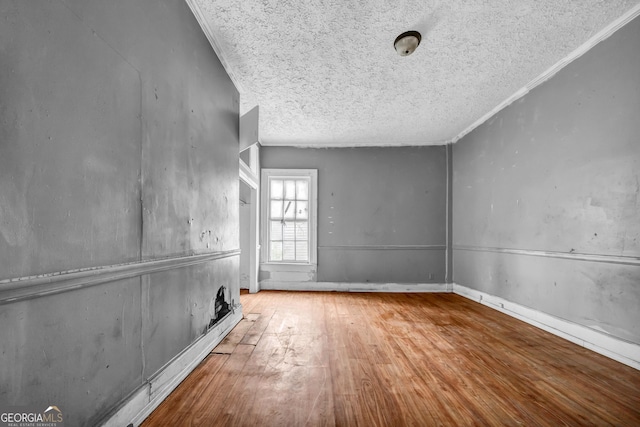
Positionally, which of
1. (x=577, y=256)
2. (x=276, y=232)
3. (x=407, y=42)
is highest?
(x=407, y=42)

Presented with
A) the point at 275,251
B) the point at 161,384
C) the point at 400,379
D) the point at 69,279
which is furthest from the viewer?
the point at 275,251

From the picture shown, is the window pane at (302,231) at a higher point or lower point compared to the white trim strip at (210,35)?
lower

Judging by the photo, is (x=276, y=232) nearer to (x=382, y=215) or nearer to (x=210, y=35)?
(x=382, y=215)

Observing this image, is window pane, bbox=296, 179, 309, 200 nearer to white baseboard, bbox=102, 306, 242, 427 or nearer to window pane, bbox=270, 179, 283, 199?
window pane, bbox=270, 179, 283, 199

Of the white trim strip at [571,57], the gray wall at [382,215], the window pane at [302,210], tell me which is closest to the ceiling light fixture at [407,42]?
the white trim strip at [571,57]

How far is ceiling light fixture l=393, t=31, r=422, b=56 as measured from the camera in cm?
262

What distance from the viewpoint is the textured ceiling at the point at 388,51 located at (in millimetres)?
2381

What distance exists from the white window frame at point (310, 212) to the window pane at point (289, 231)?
306 mm

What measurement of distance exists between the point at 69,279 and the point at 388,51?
294cm

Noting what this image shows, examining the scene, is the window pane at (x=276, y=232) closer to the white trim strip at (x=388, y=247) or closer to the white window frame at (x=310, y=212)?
the white window frame at (x=310, y=212)

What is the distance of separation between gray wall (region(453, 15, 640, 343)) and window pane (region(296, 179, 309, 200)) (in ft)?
9.90

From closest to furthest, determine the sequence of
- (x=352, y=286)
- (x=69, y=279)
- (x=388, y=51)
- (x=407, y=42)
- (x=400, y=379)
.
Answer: (x=69, y=279)
(x=400, y=379)
(x=407, y=42)
(x=388, y=51)
(x=352, y=286)

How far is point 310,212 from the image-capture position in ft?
19.2

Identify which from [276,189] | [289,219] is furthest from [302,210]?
[276,189]
